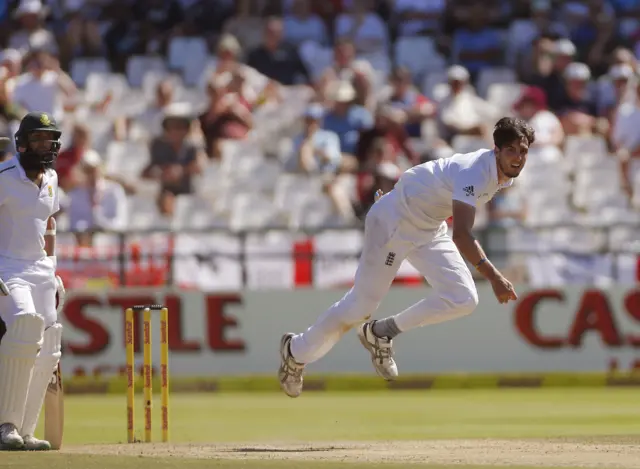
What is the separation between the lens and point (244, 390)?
16.5 m

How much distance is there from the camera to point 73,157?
17656 millimetres

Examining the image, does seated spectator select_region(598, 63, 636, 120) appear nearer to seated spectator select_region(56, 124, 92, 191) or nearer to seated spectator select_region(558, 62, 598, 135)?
seated spectator select_region(558, 62, 598, 135)

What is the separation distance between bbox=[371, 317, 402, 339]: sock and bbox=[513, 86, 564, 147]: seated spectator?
8.16m

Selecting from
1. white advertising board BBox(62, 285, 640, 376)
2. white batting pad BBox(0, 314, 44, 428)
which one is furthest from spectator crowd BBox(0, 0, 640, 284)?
white batting pad BBox(0, 314, 44, 428)

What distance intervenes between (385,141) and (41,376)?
8.33m

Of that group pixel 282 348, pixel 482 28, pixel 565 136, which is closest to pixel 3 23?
pixel 482 28

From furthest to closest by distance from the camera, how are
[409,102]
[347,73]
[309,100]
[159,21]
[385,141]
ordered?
1. [159,21]
2. [347,73]
3. [309,100]
4. [409,102]
5. [385,141]

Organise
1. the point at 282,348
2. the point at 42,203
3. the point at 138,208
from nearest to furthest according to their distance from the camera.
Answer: the point at 42,203 < the point at 282,348 < the point at 138,208

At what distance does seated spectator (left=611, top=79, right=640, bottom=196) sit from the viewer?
58.7ft

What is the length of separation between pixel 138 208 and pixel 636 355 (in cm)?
565

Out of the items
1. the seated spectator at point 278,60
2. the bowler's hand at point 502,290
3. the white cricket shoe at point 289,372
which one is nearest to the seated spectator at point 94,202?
the seated spectator at point 278,60

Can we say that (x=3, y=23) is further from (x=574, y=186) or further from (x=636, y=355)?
(x=636, y=355)

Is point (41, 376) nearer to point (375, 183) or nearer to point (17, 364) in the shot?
point (17, 364)

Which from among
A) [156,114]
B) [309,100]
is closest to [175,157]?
[156,114]
